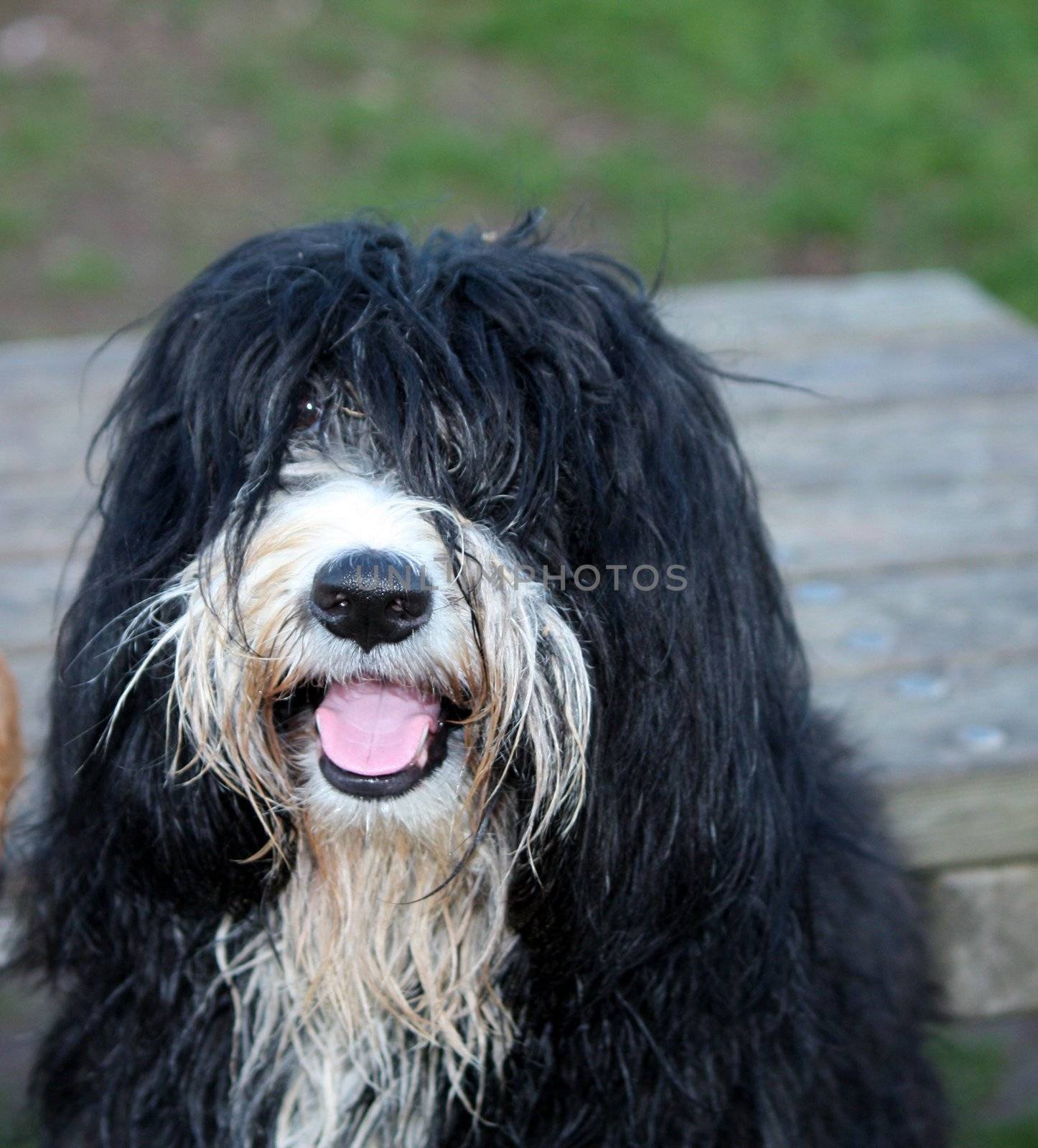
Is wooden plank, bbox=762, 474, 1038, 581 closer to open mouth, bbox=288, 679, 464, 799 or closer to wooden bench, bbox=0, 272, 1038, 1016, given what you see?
wooden bench, bbox=0, 272, 1038, 1016

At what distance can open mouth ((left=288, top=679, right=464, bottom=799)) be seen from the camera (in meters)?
1.55

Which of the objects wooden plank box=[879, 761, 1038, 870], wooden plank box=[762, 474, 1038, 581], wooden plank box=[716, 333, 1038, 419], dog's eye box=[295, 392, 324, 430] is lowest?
wooden plank box=[879, 761, 1038, 870]

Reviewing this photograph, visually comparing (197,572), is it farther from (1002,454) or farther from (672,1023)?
(1002,454)

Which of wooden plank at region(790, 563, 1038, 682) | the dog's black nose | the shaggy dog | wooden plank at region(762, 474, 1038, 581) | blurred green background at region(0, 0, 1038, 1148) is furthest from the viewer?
blurred green background at region(0, 0, 1038, 1148)

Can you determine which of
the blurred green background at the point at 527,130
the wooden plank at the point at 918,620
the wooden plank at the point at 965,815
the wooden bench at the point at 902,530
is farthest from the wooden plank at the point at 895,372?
the blurred green background at the point at 527,130

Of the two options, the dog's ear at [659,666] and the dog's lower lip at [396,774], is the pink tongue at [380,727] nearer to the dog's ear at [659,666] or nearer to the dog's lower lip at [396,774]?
the dog's lower lip at [396,774]

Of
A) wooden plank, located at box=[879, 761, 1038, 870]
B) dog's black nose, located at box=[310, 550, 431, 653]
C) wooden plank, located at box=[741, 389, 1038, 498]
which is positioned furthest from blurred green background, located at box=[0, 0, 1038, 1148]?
dog's black nose, located at box=[310, 550, 431, 653]

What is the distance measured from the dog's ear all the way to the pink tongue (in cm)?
17

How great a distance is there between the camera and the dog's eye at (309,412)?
1.62 meters

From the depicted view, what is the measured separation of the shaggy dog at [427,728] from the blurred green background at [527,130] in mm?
3648

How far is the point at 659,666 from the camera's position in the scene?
5.20 feet

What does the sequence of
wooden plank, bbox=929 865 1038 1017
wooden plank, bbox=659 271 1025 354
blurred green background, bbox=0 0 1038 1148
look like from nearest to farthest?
wooden plank, bbox=929 865 1038 1017, wooden plank, bbox=659 271 1025 354, blurred green background, bbox=0 0 1038 1148

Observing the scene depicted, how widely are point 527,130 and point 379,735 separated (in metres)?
5.01

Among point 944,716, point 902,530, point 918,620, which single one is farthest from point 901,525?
point 944,716
